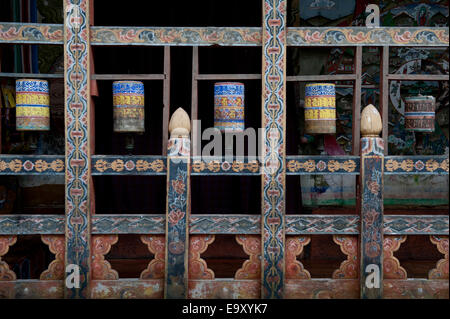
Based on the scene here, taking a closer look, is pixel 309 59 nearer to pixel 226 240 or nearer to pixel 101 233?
pixel 226 240

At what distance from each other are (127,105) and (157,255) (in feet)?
3.99

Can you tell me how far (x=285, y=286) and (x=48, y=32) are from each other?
275 cm

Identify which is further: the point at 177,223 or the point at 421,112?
the point at 421,112

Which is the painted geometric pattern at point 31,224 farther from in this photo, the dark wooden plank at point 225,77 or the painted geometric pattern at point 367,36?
the painted geometric pattern at point 367,36

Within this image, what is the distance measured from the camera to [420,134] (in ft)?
14.4

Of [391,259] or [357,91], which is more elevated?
[357,91]

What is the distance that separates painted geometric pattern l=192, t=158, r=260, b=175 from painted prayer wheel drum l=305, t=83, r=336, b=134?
23.7 inches

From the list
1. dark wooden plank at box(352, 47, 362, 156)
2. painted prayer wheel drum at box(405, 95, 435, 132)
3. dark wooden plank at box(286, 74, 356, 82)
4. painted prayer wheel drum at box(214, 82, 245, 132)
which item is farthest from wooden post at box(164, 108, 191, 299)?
painted prayer wheel drum at box(405, 95, 435, 132)

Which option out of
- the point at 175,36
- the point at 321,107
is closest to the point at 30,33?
the point at 175,36

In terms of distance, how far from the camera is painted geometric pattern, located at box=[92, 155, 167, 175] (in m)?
3.96

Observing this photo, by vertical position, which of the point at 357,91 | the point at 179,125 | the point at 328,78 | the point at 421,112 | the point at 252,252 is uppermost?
the point at 328,78

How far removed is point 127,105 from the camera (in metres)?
4.00

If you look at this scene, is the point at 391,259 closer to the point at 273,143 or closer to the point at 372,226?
the point at 372,226

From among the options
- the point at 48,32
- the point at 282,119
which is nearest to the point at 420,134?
the point at 282,119
